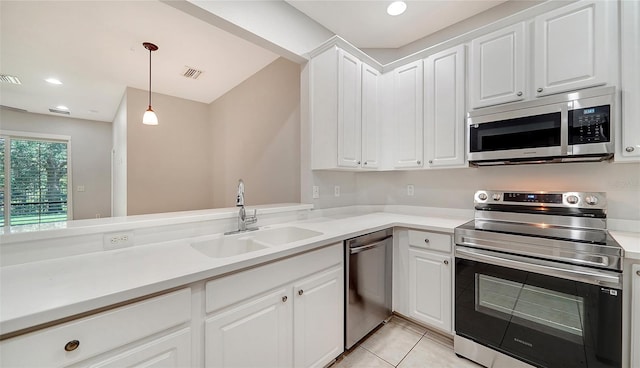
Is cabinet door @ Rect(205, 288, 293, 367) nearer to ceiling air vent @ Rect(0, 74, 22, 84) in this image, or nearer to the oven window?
the oven window

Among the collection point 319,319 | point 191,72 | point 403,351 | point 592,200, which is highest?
point 191,72

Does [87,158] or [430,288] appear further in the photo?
[87,158]

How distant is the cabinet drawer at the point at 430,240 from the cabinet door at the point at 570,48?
1.26 metres

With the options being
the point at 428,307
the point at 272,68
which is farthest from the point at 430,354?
the point at 272,68

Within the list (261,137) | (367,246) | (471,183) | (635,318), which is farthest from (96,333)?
(261,137)

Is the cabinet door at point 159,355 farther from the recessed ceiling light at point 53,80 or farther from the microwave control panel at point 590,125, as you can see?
the recessed ceiling light at point 53,80

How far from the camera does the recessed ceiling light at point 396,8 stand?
2108 mm

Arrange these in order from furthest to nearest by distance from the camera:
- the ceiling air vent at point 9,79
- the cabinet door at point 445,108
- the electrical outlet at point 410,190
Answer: the ceiling air vent at point 9,79, the electrical outlet at point 410,190, the cabinet door at point 445,108

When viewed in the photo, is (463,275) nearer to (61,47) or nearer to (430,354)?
(430,354)

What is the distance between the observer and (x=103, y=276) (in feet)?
3.05

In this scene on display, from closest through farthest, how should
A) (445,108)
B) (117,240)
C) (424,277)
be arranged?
(117,240) → (424,277) → (445,108)

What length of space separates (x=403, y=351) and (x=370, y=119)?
2076mm

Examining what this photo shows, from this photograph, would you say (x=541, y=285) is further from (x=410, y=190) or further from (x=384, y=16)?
(x=384, y=16)

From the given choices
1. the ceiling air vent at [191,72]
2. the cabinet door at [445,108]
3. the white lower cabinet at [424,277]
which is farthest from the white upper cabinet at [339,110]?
the ceiling air vent at [191,72]
